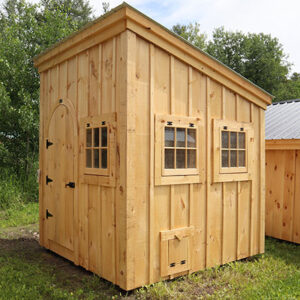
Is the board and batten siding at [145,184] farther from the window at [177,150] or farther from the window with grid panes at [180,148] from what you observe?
the window with grid panes at [180,148]

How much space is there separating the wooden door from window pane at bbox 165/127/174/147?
4.81 feet

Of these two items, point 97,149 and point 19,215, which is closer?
point 97,149

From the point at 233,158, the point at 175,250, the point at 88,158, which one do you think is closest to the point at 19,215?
the point at 88,158

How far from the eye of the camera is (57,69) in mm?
5363

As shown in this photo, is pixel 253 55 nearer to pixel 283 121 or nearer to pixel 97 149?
pixel 283 121

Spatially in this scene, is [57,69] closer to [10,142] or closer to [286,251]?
[286,251]

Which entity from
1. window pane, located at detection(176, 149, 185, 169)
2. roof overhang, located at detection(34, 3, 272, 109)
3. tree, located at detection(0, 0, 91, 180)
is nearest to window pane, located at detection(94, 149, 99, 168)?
window pane, located at detection(176, 149, 185, 169)

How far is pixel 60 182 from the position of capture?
5.26 metres

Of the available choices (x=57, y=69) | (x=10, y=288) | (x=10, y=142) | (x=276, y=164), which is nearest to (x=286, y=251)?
(x=276, y=164)

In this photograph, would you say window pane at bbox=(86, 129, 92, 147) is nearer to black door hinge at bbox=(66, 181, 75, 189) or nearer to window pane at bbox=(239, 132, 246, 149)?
black door hinge at bbox=(66, 181, 75, 189)

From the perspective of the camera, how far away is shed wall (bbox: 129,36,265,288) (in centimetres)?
400

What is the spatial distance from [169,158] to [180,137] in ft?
1.11

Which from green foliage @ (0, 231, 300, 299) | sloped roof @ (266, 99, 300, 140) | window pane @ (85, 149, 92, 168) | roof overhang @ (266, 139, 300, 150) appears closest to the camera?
green foliage @ (0, 231, 300, 299)

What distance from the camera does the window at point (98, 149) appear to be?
160 inches
